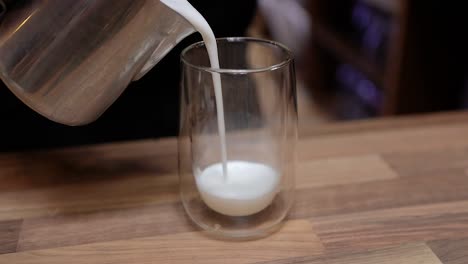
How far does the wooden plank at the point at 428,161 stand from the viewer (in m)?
0.70

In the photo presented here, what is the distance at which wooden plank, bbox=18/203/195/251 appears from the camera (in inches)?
22.1

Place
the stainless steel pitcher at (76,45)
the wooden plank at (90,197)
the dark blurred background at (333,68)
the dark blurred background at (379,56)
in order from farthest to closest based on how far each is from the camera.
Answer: the dark blurred background at (379,56)
the dark blurred background at (333,68)
the wooden plank at (90,197)
the stainless steel pitcher at (76,45)

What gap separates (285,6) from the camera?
2.75m

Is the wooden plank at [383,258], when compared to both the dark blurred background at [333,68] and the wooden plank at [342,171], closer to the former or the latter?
the wooden plank at [342,171]

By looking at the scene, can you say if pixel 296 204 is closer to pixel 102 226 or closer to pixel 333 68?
pixel 102 226

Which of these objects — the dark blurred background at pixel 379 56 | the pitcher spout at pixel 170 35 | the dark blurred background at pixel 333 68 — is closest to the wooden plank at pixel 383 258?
the pitcher spout at pixel 170 35

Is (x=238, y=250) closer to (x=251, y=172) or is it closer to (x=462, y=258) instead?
(x=251, y=172)

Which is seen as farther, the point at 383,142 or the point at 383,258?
the point at 383,142

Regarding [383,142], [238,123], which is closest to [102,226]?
[238,123]

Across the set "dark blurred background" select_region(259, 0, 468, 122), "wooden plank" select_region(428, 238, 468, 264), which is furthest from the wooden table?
"dark blurred background" select_region(259, 0, 468, 122)

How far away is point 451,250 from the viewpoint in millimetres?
543

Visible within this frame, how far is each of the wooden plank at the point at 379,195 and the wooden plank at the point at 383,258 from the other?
0.26ft

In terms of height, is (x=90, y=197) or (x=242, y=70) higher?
(x=242, y=70)

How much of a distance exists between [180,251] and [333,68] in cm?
193
